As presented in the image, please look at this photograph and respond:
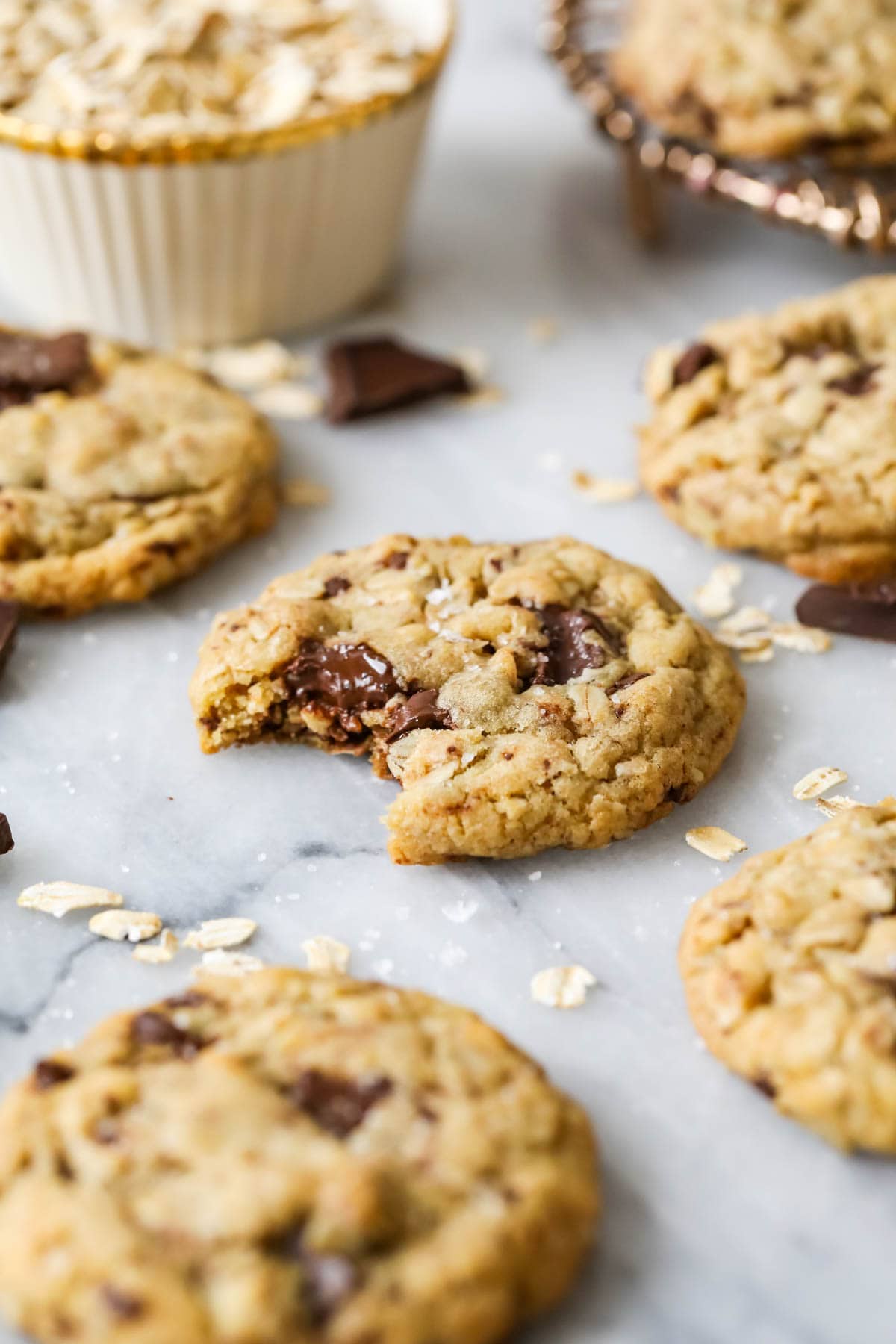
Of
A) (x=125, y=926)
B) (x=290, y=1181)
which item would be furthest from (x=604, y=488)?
(x=290, y=1181)

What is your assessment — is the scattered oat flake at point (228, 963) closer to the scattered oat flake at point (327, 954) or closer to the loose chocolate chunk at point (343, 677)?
the scattered oat flake at point (327, 954)

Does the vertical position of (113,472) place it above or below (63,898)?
above

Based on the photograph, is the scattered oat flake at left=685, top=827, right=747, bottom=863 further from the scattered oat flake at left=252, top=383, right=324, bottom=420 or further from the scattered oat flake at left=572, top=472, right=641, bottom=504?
the scattered oat flake at left=252, top=383, right=324, bottom=420

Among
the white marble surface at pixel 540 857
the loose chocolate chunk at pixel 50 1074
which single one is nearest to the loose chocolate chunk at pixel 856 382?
the white marble surface at pixel 540 857

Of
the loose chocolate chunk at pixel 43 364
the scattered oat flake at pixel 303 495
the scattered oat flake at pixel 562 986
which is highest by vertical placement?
the loose chocolate chunk at pixel 43 364

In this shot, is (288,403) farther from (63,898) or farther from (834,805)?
(834,805)

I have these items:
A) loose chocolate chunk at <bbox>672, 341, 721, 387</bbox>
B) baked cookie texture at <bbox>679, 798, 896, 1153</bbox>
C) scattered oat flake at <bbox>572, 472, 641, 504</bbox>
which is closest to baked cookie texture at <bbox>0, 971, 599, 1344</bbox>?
baked cookie texture at <bbox>679, 798, 896, 1153</bbox>
